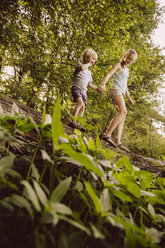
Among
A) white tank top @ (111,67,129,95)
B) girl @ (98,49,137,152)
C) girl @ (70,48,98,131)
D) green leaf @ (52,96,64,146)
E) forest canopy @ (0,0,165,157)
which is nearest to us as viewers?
green leaf @ (52,96,64,146)

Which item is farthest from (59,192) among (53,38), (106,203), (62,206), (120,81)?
(53,38)

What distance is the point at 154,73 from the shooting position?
14.1 metres

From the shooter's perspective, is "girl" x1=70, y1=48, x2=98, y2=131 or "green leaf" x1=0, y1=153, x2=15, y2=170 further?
"girl" x1=70, y1=48, x2=98, y2=131

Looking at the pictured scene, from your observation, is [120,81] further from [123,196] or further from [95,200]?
[95,200]

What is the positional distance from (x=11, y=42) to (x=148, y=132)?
17.3 meters

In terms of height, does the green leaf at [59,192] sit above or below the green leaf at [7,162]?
below

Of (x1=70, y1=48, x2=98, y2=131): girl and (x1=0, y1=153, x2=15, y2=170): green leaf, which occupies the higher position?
(x1=70, y1=48, x2=98, y2=131): girl

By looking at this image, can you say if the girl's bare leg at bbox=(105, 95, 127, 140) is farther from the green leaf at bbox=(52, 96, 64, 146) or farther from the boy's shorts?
the green leaf at bbox=(52, 96, 64, 146)

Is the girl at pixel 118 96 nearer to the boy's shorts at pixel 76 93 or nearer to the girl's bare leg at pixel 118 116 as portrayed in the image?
the girl's bare leg at pixel 118 116

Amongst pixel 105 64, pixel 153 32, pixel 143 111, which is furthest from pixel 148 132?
pixel 105 64

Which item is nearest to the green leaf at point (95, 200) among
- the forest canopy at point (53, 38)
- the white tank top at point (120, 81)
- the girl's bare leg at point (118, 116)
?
the girl's bare leg at point (118, 116)

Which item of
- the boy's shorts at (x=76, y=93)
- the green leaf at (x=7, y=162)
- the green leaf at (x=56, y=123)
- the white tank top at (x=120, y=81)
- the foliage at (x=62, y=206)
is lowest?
the foliage at (x=62, y=206)

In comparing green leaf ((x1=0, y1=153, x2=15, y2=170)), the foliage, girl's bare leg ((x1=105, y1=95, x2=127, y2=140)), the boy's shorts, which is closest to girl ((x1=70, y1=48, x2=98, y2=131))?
the boy's shorts

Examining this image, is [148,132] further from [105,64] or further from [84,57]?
[84,57]
